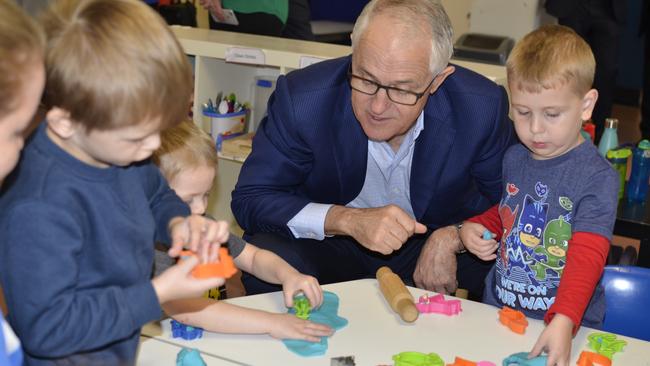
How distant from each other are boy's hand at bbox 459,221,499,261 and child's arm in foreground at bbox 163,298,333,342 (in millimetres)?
542

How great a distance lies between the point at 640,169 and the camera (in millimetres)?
3002

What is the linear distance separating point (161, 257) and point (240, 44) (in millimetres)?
1701

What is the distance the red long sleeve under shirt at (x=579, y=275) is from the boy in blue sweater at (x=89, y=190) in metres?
0.71

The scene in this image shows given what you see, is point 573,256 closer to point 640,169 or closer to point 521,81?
point 521,81

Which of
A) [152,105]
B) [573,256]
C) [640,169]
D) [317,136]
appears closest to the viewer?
[152,105]

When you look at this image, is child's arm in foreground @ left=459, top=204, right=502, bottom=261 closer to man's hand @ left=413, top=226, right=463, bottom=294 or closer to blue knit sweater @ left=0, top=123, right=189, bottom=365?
man's hand @ left=413, top=226, right=463, bottom=294

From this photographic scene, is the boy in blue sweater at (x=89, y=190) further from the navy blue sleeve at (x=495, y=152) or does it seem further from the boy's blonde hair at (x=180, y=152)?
the navy blue sleeve at (x=495, y=152)

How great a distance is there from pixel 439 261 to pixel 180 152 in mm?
806

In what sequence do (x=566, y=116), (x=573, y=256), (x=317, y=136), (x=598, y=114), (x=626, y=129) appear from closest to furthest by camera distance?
1. (x=573, y=256)
2. (x=566, y=116)
3. (x=317, y=136)
4. (x=598, y=114)
5. (x=626, y=129)

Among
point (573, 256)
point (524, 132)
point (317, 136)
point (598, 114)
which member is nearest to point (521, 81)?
point (524, 132)

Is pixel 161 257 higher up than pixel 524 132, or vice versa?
pixel 524 132

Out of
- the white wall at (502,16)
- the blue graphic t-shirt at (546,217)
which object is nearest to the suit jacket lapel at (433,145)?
the blue graphic t-shirt at (546,217)

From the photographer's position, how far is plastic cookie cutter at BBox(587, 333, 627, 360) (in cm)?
168

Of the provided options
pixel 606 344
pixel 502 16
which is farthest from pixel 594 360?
pixel 502 16
